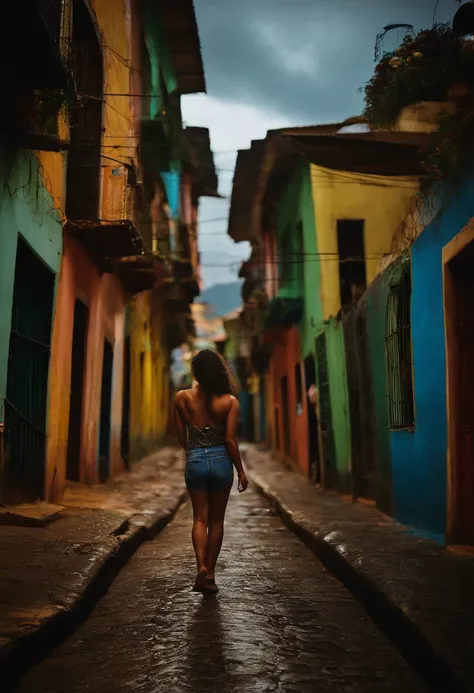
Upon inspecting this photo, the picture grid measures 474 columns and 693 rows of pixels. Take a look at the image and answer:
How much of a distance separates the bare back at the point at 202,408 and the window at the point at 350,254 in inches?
393

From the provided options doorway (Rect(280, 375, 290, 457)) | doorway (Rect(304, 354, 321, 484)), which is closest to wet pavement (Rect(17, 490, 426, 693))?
doorway (Rect(304, 354, 321, 484))

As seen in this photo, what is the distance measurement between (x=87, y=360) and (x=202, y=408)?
7047 millimetres

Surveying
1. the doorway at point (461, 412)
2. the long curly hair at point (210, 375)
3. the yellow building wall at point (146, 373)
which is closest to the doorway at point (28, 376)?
the long curly hair at point (210, 375)

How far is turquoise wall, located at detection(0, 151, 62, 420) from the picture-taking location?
7.09 meters

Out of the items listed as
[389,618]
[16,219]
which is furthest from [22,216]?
[389,618]

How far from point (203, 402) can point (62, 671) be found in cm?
229

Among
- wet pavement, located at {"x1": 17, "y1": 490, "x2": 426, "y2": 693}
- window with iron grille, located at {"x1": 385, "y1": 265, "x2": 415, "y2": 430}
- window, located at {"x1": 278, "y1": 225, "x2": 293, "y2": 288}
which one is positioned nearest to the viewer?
wet pavement, located at {"x1": 17, "y1": 490, "x2": 426, "y2": 693}

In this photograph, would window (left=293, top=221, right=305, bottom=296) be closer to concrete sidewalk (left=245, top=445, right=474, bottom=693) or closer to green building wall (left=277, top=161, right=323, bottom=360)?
green building wall (left=277, top=161, right=323, bottom=360)

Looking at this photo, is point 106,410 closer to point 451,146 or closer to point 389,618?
point 451,146

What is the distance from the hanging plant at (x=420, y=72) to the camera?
766cm

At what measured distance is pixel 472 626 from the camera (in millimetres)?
3584

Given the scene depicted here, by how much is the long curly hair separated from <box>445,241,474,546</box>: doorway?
2.06 m

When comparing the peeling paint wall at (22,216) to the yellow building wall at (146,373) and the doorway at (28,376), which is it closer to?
the doorway at (28,376)

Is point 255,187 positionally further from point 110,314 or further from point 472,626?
point 472,626
